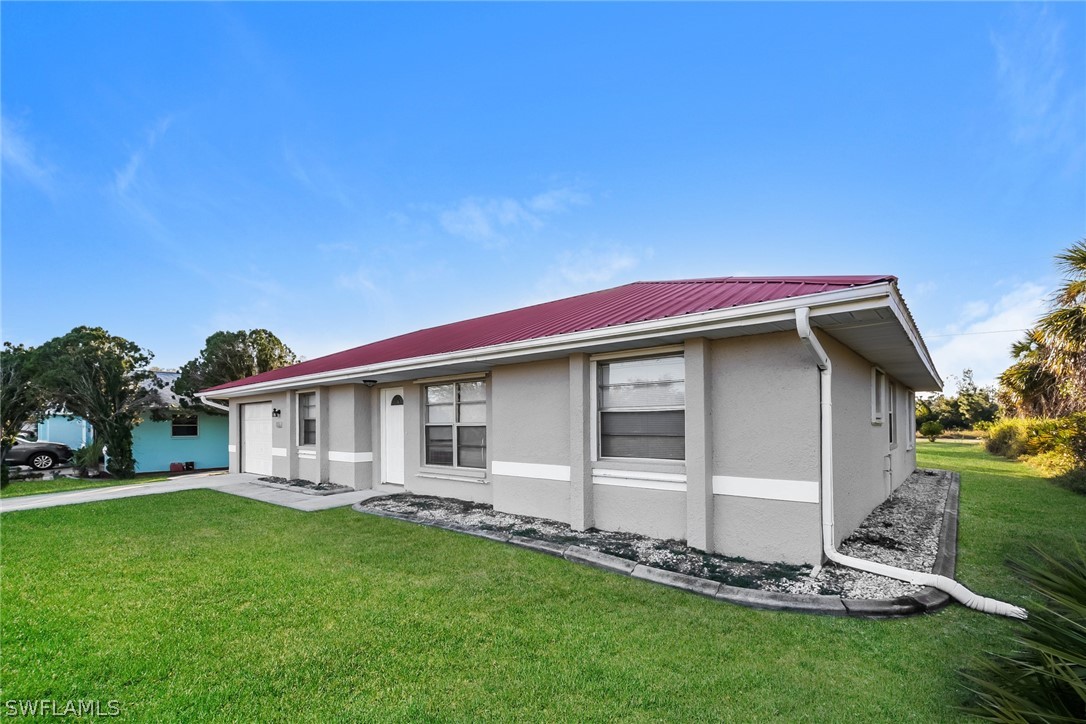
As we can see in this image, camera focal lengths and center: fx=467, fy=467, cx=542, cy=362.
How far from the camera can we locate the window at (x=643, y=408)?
594 centimetres

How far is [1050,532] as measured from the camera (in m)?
6.71

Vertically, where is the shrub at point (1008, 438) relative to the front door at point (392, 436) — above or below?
below

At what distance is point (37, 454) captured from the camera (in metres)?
18.5

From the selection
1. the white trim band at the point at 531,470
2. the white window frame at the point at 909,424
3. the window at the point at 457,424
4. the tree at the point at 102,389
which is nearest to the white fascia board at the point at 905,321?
the white trim band at the point at 531,470

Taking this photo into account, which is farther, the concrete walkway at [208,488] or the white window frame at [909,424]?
the white window frame at [909,424]

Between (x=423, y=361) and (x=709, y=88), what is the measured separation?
8107 millimetres

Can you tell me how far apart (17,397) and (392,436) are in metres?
14.5

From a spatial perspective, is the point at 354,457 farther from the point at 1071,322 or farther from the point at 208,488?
the point at 1071,322

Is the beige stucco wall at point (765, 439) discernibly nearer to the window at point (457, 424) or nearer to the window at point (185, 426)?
the window at point (457, 424)

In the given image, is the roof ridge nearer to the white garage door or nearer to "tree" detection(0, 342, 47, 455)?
the white garage door

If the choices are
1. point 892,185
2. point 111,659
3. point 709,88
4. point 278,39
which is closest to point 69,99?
point 278,39

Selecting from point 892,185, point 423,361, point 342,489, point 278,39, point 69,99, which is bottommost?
point 342,489

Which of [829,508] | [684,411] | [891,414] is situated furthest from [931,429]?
[684,411]

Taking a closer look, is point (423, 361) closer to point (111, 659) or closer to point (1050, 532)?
point (111, 659)
